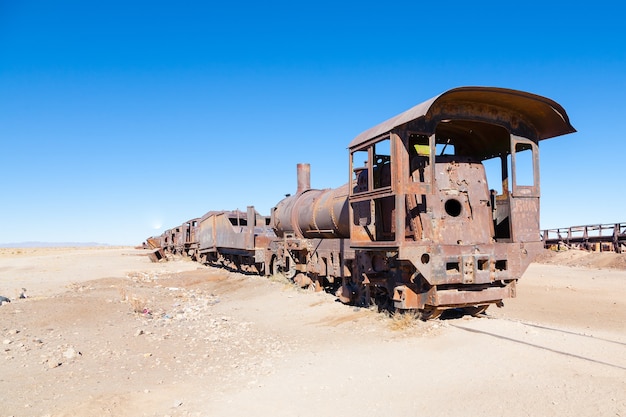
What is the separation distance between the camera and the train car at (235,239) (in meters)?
17.1

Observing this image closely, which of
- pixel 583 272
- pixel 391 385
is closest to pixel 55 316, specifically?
pixel 391 385

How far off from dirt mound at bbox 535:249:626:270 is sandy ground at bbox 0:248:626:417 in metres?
10.6

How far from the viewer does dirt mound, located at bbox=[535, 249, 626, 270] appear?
68.0 ft

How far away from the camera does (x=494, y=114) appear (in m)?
8.20

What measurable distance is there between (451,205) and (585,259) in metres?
17.9

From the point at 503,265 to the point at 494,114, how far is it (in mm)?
2556

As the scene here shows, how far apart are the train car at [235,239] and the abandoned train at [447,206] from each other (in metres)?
6.98

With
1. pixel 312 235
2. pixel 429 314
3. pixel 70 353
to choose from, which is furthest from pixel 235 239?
pixel 429 314

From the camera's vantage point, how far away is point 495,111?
820 cm

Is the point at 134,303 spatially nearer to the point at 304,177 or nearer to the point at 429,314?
the point at 304,177

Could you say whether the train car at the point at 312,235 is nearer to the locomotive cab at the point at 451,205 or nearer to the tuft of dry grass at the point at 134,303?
the locomotive cab at the point at 451,205

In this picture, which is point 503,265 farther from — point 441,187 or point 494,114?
point 494,114

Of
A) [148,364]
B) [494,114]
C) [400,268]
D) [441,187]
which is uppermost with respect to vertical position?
[494,114]

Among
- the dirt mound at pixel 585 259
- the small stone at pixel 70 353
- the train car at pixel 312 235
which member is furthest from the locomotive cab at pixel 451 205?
the dirt mound at pixel 585 259
